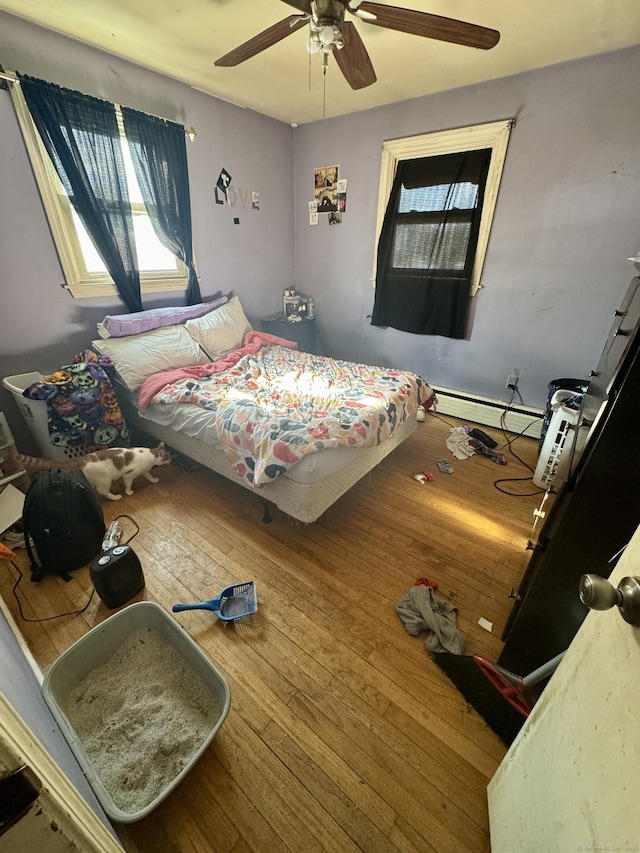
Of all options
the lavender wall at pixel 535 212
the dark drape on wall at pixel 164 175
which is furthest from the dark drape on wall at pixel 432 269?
the dark drape on wall at pixel 164 175

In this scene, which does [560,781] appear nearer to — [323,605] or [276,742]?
[276,742]

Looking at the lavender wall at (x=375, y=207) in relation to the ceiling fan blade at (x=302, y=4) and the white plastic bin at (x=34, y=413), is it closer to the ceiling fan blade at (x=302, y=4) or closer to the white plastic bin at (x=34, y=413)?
the white plastic bin at (x=34, y=413)

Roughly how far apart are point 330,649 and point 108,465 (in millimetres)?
1614

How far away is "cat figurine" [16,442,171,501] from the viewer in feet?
6.71

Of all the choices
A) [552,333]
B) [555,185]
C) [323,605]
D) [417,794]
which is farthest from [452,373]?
[417,794]

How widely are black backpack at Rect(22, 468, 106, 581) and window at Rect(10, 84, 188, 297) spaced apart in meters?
1.48

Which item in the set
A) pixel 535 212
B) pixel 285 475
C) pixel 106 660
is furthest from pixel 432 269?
pixel 106 660

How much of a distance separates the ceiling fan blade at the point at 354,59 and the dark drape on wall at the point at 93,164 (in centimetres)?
164

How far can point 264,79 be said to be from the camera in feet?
8.27

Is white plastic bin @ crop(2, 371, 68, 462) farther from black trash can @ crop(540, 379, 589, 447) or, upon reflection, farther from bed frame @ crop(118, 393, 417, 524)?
black trash can @ crop(540, 379, 589, 447)

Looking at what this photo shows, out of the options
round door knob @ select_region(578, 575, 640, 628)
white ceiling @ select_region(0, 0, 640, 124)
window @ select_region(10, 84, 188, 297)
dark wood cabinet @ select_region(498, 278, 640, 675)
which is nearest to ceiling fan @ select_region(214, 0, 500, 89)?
white ceiling @ select_region(0, 0, 640, 124)

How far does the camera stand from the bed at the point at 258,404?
1.77m

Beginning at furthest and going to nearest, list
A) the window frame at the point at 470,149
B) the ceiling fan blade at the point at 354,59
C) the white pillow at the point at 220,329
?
1. the white pillow at the point at 220,329
2. the window frame at the point at 470,149
3. the ceiling fan blade at the point at 354,59

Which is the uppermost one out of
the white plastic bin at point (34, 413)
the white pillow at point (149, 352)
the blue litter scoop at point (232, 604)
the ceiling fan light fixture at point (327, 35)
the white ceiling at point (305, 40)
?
the white ceiling at point (305, 40)
